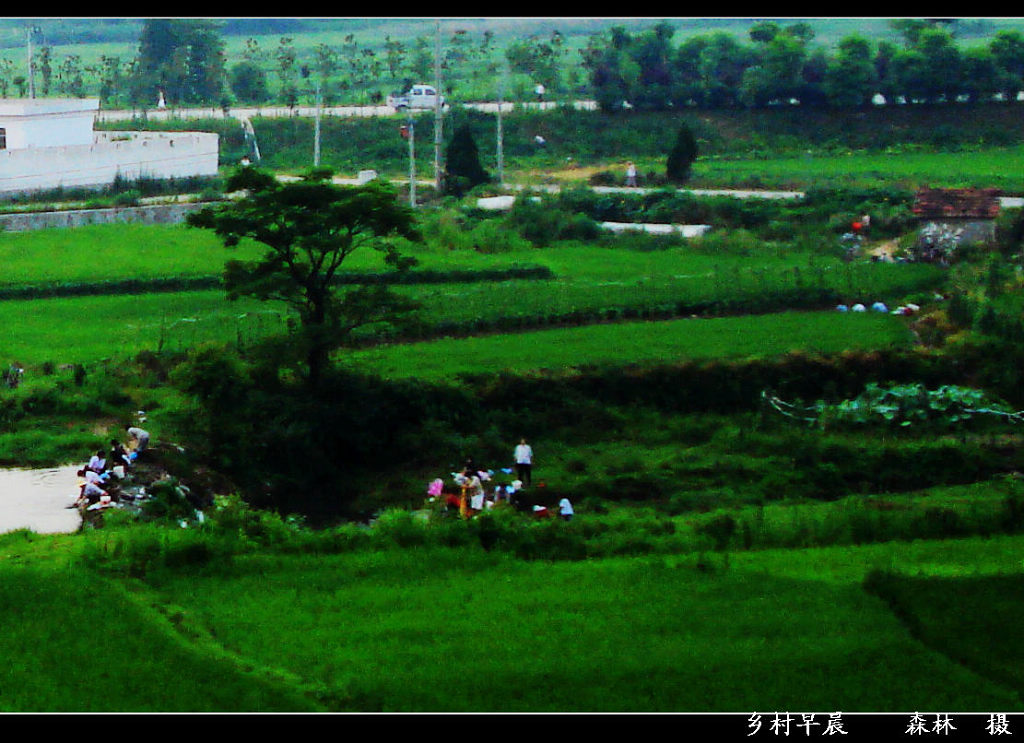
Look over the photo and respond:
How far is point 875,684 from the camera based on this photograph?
10828 mm

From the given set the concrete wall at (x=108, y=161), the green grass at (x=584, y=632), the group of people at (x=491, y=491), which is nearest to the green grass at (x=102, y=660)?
the green grass at (x=584, y=632)

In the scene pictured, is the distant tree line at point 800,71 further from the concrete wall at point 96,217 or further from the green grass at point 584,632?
the green grass at point 584,632

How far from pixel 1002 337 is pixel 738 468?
5375mm

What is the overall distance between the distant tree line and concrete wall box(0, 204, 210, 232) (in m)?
16.3

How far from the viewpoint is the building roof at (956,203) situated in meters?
29.7

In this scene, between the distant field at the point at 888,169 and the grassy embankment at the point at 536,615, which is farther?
the distant field at the point at 888,169

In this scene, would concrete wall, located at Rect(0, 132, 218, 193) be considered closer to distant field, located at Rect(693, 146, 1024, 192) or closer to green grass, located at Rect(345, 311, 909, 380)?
distant field, located at Rect(693, 146, 1024, 192)

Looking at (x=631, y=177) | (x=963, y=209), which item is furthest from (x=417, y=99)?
(x=963, y=209)

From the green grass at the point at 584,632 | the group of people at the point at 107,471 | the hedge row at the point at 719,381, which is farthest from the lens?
the hedge row at the point at 719,381

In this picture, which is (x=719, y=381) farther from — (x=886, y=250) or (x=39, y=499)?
(x=886, y=250)

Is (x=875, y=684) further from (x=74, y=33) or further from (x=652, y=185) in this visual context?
(x=74, y=33)

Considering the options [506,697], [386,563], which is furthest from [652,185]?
[506,697]

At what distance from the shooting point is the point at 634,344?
21.6 metres

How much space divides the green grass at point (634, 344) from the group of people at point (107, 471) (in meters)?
3.98
